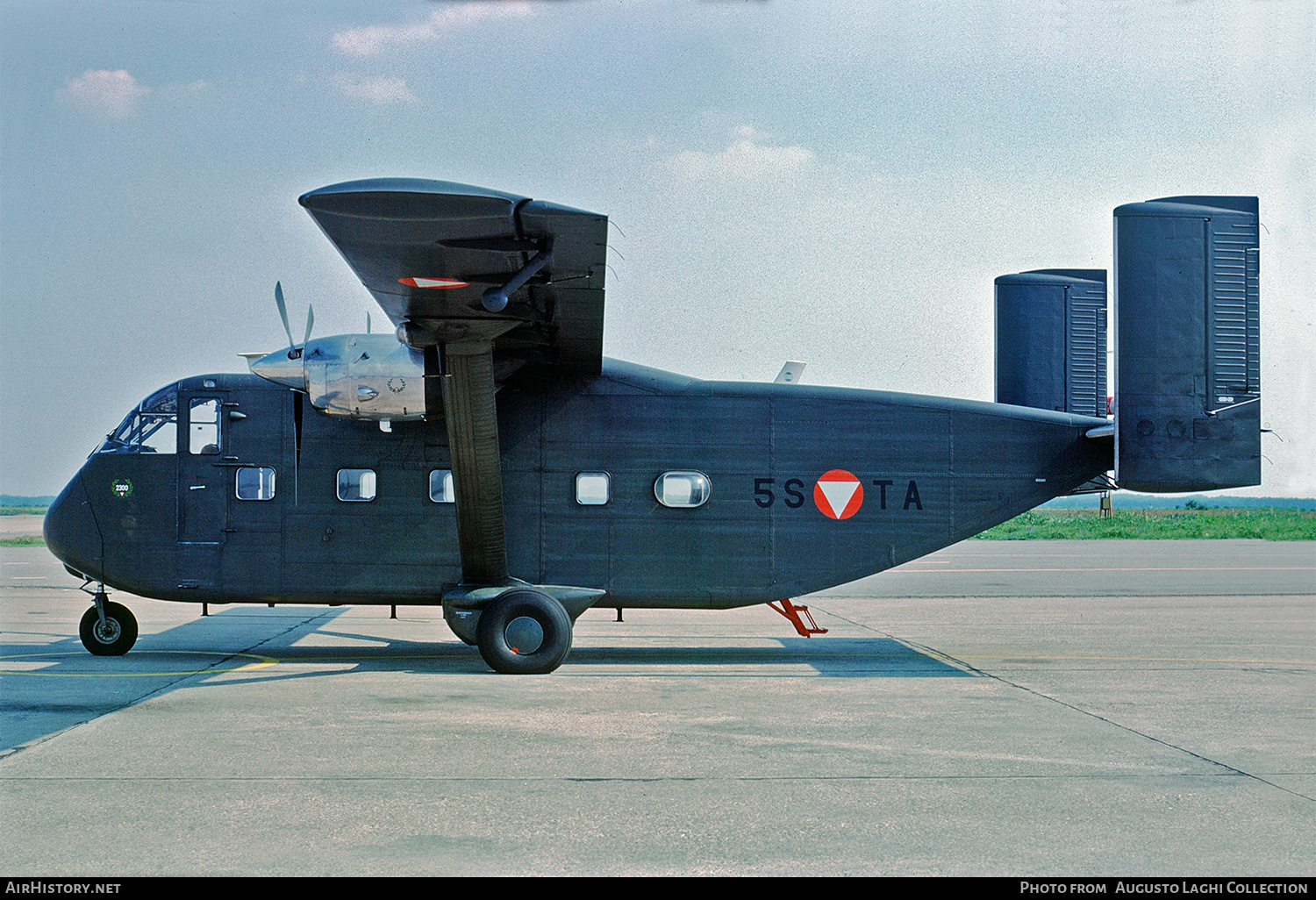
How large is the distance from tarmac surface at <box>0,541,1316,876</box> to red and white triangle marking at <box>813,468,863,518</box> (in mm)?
1820

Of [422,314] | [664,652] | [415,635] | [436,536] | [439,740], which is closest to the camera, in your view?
[439,740]

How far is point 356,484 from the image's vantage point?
1244cm

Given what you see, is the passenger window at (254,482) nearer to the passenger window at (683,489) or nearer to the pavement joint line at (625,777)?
the passenger window at (683,489)

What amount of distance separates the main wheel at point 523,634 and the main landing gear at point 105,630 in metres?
4.63

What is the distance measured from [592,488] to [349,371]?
9.99 ft

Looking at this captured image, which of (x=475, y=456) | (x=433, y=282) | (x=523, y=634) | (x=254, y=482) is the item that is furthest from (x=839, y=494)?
(x=254, y=482)

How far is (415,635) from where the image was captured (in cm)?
1519

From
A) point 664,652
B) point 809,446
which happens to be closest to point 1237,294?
point 809,446

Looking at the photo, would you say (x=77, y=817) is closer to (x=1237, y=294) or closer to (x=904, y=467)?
(x=904, y=467)

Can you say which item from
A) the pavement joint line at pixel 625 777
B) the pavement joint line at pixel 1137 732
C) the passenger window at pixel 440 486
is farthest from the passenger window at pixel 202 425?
the pavement joint line at pixel 1137 732

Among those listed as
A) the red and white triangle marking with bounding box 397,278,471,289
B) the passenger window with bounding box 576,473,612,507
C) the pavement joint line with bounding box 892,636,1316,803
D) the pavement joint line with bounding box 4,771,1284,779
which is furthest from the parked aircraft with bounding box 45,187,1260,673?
the pavement joint line with bounding box 4,771,1284,779

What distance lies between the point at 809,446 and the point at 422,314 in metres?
4.94

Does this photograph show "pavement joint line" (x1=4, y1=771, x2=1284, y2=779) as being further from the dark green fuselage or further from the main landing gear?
the main landing gear

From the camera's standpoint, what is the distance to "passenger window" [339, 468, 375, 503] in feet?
40.7
